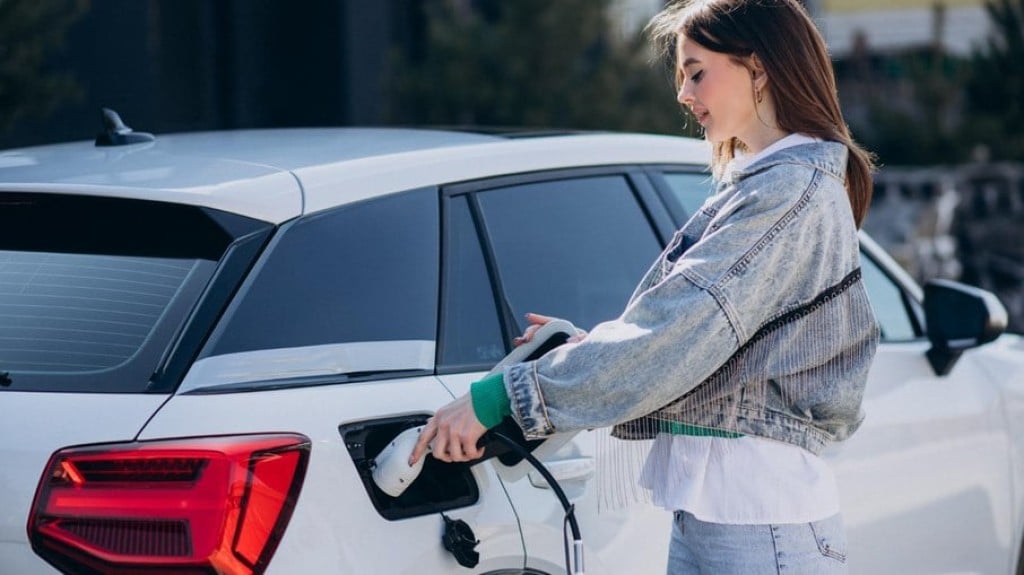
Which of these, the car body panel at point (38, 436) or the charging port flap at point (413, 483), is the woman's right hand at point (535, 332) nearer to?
the charging port flap at point (413, 483)

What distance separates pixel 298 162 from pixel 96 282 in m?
0.48

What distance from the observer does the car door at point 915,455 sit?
3.67 m

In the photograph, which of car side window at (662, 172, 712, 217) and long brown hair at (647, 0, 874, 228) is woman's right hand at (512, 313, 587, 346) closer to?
long brown hair at (647, 0, 874, 228)

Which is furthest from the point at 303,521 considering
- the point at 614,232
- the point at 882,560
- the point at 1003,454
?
the point at 1003,454

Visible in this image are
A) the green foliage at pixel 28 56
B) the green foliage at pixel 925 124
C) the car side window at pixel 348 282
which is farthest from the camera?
the green foliage at pixel 925 124

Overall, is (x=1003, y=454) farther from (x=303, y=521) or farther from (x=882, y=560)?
(x=303, y=521)

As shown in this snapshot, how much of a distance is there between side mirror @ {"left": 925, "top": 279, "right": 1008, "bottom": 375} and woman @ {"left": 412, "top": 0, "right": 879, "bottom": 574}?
1468 millimetres

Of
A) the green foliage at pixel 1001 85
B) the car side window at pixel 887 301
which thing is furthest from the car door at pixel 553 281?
the green foliage at pixel 1001 85

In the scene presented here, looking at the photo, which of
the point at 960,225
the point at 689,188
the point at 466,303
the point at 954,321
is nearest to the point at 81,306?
the point at 466,303

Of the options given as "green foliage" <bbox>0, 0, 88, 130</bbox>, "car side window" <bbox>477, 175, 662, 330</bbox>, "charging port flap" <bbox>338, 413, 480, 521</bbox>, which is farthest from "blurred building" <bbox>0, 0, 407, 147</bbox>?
"charging port flap" <bbox>338, 413, 480, 521</bbox>

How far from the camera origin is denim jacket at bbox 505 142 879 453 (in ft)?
7.73

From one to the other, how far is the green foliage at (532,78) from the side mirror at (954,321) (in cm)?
581

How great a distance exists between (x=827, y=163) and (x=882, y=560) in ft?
5.19

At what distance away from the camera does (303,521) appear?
2422 millimetres
